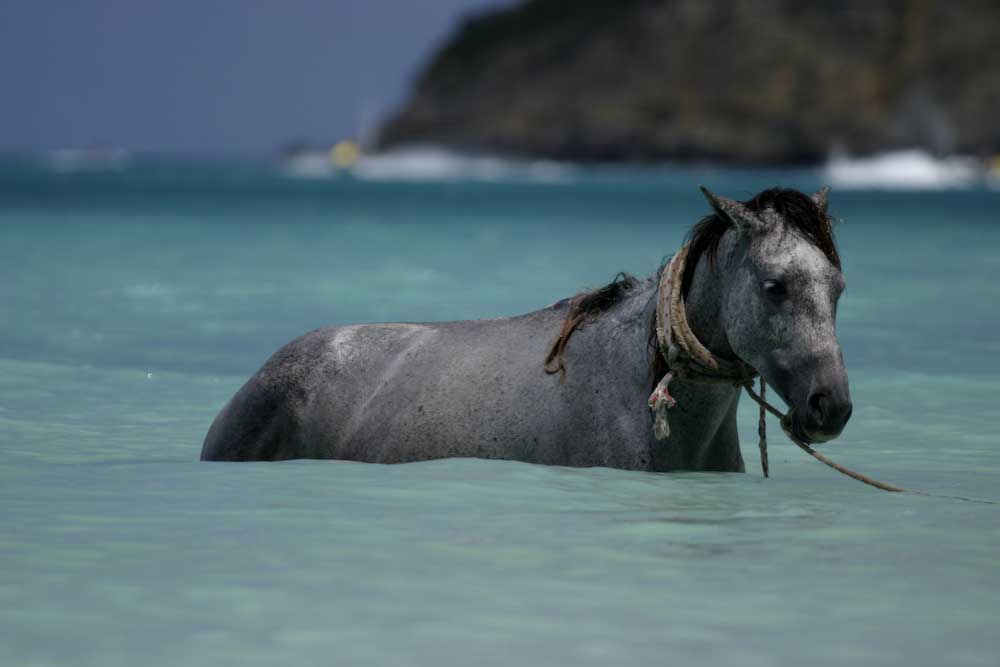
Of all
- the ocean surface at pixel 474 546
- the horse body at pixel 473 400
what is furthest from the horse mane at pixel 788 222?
the ocean surface at pixel 474 546

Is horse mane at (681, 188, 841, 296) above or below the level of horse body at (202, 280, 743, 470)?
above

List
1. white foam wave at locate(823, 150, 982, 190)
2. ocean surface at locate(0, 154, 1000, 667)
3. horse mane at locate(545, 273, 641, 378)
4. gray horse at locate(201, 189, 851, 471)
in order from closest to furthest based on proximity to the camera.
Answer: ocean surface at locate(0, 154, 1000, 667)
gray horse at locate(201, 189, 851, 471)
horse mane at locate(545, 273, 641, 378)
white foam wave at locate(823, 150, 982, 190)

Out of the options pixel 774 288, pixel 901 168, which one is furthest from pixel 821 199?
pixel 901 168

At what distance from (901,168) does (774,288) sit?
175193 millimetres

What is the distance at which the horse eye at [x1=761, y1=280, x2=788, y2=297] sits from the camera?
6.97 m

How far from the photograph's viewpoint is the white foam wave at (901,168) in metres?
168

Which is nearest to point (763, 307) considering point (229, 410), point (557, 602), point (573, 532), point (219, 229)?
point (573, 532)

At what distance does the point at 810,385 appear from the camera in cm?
680

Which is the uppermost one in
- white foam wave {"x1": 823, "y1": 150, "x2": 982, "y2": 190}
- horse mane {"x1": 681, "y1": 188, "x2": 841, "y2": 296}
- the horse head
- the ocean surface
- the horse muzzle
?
white foam wave {"x1": 823, "y1": 150, "x2": 982, "y2": 190}

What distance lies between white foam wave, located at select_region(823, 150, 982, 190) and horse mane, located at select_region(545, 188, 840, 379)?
158 m

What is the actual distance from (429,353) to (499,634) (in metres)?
3.13

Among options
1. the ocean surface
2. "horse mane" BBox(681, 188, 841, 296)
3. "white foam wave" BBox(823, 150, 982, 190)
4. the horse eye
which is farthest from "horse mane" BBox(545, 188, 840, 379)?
"white foam wave" BBox(823, 150, 982, 190)

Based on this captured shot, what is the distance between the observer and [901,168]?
176375mm

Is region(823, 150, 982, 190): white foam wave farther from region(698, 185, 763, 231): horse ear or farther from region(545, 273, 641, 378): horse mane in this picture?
region(698, 185, 763, 231): horse ear
